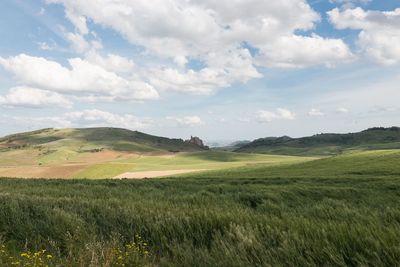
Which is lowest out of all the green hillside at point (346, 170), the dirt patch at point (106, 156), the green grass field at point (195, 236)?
the green hillside at point (346, 170)

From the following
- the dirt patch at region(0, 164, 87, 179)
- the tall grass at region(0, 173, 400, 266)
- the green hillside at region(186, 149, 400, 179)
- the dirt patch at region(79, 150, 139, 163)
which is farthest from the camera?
the dirt patch at region(79, 150, 139, 163)

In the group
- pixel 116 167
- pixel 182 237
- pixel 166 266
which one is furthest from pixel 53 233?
pixel 116 167

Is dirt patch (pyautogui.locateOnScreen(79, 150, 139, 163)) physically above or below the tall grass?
above

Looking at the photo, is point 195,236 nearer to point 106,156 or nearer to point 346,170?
point 346,170

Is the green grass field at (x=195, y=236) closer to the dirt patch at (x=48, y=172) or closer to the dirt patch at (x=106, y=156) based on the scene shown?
the dirt patch at (x=48, y=172)

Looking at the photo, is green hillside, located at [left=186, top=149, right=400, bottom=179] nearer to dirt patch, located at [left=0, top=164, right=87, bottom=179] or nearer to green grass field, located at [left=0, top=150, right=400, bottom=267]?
green grass field, located at [left=0, top=150, right=400, bottom=267]

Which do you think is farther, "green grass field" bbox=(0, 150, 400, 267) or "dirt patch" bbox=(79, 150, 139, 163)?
"dirt patch" bbox=(79, 150, 139, 163)

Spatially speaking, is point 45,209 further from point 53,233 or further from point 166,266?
point 166,266

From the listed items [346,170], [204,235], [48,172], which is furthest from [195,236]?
[48,172]

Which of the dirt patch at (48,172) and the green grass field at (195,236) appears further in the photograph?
the dirt patch at (48,172)

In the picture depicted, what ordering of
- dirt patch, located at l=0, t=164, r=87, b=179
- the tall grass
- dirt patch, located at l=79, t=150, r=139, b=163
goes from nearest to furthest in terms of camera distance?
the tall grass → dirt patch, located at l=0, t=164, r=87, b=179 → dirt patch, located at l=79, t=150, r=139, b=163

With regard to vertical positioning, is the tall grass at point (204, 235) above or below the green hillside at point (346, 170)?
above

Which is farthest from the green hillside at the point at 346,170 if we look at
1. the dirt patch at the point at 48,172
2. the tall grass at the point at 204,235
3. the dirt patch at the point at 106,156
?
the dirt patch at the point at 106,156

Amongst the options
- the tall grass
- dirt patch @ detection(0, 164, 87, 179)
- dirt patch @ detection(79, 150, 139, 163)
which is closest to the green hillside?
the tall grass
